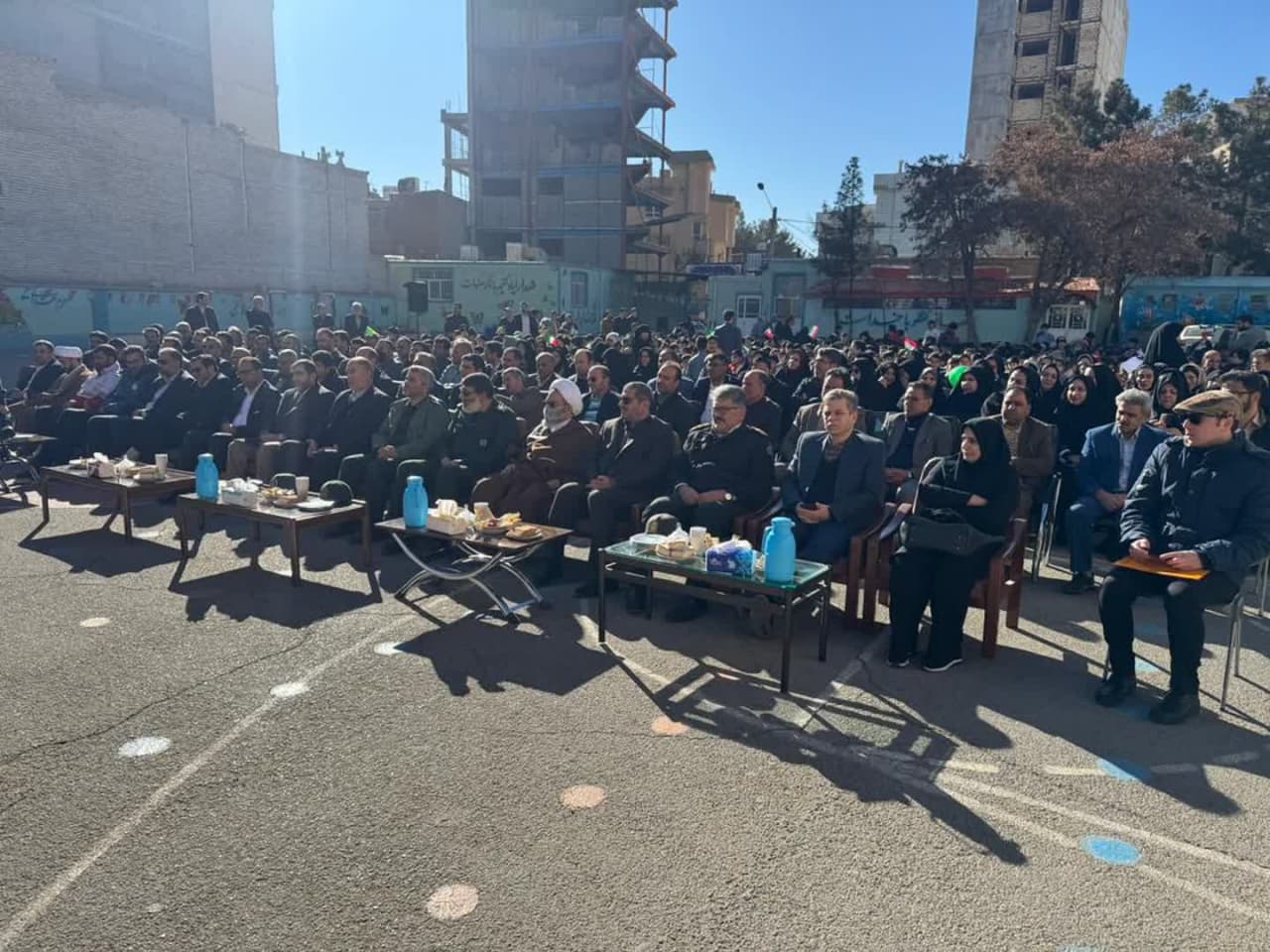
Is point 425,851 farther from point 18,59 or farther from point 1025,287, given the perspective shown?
point 1025,287

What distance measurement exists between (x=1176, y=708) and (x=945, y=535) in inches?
54.8

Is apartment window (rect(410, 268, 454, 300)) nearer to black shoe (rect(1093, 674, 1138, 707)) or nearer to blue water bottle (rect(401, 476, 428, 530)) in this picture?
blue water bottle (rect(401, 476, 428, 530))

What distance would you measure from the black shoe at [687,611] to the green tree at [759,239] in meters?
62.5

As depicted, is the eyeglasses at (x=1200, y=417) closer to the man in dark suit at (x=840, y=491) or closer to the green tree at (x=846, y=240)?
the man in dark suit at (x=840, y=491)

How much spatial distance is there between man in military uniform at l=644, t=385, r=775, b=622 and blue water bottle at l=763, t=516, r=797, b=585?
1485mm

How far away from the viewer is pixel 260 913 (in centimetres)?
284

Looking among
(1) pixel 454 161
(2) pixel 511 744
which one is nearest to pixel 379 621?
(2) pixel 511 744

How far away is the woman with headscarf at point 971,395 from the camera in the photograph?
934cm

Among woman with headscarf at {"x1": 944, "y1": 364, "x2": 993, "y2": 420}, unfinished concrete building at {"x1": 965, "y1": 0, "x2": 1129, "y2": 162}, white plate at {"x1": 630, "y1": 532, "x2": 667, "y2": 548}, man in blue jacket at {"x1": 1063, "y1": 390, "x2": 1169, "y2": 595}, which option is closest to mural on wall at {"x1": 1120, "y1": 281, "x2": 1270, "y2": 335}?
unfinished concrete building at {"x1": 965, "y1": 0, "x2": 1129, "y2": 162}

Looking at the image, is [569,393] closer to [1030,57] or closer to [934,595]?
[934,595]

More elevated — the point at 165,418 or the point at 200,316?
the point at 200,316

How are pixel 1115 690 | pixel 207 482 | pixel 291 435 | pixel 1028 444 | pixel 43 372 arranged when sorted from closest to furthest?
pixel 1115 690 → pixel 207 482 → pixel 1028 444 → pixel 291 435 → pixel 43 372

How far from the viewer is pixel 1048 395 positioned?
962 cm

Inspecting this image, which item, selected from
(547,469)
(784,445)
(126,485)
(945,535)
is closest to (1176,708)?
(945,535)
